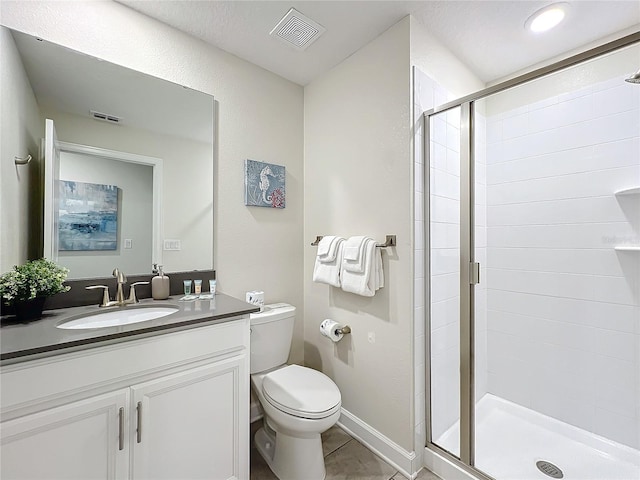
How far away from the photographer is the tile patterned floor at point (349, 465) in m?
1.52

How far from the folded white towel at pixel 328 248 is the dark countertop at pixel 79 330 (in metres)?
0.61

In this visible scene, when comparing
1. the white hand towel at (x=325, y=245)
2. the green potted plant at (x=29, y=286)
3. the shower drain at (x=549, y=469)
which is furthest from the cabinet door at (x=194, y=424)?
the shower drain at (x=549, y=469)

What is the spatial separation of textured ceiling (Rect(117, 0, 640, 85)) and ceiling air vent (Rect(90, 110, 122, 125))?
22.2 inches

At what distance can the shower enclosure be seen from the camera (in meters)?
1.56

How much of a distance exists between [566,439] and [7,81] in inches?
134

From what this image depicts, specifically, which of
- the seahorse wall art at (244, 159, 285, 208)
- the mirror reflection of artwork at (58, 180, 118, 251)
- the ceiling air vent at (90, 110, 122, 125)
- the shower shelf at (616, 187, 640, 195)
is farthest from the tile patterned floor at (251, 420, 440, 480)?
the ceiling air vent at (90, 110, 122, 125)

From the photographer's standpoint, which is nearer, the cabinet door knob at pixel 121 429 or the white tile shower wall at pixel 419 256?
the cabinet door knob at pixel 121 429

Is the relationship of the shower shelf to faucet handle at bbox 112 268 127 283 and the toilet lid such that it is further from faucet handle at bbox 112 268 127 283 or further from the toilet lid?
faucet handle at bbox 112 268 127 283

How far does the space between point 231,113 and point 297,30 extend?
62 cm

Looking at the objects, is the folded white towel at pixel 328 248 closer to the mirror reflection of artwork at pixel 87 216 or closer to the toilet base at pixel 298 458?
the toilet base at pixel 298 458

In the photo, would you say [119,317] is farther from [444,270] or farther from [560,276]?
[560,276]

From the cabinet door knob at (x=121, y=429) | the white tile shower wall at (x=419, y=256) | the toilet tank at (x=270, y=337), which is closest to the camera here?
the cabinet door knob at (x=121, y=429)

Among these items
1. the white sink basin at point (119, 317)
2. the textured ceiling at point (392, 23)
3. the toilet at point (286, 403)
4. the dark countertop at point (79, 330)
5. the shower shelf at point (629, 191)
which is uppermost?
the textured ceiling at point (392, 23)

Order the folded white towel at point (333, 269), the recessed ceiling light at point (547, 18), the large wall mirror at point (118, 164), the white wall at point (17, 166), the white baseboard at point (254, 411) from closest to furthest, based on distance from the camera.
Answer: the white wall at point (17, 166), the large wall mirror at point (118, 164), the recessed ceiling light at point (547, 18), the folded white towel at point (333, 269), the white baseboard at point (254, 411)
